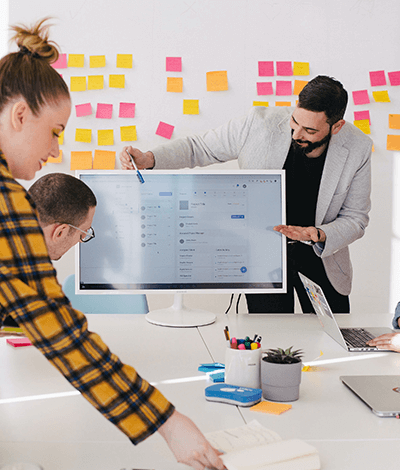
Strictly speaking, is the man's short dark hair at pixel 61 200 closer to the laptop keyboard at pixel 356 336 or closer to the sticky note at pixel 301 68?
the laptop keyboard at pixel 356 336

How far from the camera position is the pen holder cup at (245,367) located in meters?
1.11

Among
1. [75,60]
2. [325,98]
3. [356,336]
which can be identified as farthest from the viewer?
[75,60]

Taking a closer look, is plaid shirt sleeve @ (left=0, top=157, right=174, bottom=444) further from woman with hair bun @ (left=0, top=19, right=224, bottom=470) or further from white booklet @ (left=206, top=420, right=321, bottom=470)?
white booklet @ (left=206, top=420, right=321, bottom=470)

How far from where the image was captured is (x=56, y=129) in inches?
33.2

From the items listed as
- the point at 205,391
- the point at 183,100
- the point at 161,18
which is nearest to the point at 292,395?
the point at 205,391

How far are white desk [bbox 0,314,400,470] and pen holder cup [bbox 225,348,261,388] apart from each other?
81mm

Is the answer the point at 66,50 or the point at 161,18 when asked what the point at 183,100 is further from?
the point at 66,50

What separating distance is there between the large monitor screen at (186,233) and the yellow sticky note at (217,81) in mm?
1280

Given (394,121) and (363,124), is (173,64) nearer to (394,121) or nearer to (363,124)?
(363,124)

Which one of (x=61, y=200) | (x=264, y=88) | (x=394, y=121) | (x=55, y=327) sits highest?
(x=264, y=88)

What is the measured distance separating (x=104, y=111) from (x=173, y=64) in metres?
0.43

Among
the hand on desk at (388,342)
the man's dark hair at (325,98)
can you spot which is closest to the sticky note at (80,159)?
the man's dark hair at (325,98)

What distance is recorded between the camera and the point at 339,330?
1402mm

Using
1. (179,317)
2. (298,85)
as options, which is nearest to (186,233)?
(179,317)
